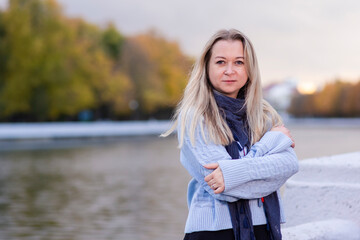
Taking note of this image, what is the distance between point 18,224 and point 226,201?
21.9 feet

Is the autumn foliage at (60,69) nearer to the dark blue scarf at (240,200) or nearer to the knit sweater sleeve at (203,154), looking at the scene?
the dark blue scarf at (240,200)

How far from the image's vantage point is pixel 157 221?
8773 mm

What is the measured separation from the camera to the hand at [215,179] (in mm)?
→ 2361

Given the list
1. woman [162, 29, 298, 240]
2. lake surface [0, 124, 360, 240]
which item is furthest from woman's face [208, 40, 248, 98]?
lake surface [0, 124, 360, 240]

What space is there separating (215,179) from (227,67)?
1.54 feet

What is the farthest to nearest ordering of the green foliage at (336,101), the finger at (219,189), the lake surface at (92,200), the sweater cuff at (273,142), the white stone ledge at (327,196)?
the green foliage at (336,101) < the lake surface at (92,200) < the white stone ledge at (327,196) < the sweater cuff at (273,142) < the finger at (219,189)

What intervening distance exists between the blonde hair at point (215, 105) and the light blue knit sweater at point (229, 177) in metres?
0.04

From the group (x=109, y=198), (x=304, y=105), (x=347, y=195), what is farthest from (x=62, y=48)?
(x=304, y=105)

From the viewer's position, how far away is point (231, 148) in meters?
2.48

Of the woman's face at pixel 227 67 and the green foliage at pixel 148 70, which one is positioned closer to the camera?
the woman's face at pixel 227 67

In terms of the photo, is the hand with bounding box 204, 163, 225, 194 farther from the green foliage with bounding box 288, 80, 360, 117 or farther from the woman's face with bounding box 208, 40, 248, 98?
the green foliage with bounding box 288, 80, 360, 117

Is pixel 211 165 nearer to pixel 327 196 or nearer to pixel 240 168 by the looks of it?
pixel 240 168

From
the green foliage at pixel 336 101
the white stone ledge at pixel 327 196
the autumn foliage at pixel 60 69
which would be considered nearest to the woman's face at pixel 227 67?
the white stone ledge at pixel 327 196

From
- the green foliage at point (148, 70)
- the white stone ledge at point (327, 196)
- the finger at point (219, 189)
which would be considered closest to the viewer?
the finger at point (219, 189)
